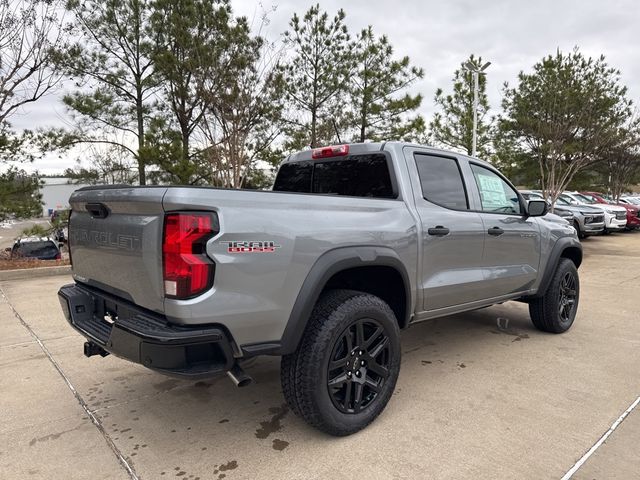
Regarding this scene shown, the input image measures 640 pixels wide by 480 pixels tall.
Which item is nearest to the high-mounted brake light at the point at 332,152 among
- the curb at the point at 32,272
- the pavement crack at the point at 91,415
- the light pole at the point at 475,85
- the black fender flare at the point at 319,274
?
the black fender flare at the point at 319,274

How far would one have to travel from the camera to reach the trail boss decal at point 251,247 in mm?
2111

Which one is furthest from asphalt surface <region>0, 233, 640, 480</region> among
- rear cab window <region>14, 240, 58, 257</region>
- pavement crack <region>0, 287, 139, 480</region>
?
rear cab window <region>14, 240, 58, 257</region>

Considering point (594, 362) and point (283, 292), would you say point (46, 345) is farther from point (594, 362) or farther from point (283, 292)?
point (594, 362)

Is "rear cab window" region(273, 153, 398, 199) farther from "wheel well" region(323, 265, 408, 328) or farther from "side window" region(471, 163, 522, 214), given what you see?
"side window" region(471, 163, 522, 214)

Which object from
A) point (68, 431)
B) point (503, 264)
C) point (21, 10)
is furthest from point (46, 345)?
point (21, 10)

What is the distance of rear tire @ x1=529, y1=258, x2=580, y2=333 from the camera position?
456 cm

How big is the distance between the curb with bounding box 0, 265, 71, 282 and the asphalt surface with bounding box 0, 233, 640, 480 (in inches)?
157

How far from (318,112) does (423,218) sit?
10.9m

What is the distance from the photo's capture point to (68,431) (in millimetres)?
2779

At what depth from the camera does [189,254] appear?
205cm

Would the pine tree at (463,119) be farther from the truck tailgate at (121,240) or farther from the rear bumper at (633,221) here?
the truck tailgate at (121,240)

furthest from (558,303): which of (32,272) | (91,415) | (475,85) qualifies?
(475,85)

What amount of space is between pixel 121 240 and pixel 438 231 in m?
2.08

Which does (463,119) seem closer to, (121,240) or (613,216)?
(613,216)
